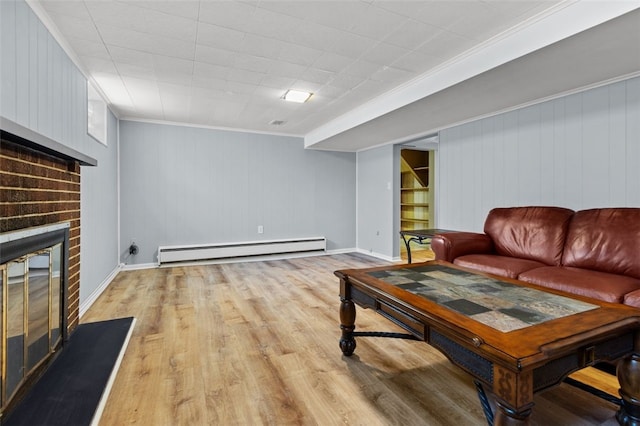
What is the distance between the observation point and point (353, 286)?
1.97m

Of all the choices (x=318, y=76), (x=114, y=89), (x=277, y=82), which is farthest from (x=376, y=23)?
(x=114, y=89)

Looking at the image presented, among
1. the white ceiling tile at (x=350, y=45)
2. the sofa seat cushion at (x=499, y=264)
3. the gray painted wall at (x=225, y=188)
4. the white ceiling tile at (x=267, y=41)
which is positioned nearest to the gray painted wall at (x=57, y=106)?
the white ceiling tile at (x=267, y=41)

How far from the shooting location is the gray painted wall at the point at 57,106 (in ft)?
5.57

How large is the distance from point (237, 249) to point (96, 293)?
7.24 feet

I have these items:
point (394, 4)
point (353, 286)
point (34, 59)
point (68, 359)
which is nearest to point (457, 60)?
point (394, 4)

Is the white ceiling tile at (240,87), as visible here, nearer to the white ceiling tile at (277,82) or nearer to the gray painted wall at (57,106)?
the white ceiling tile at (277,82)

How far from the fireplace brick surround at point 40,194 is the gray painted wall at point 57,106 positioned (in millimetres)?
267

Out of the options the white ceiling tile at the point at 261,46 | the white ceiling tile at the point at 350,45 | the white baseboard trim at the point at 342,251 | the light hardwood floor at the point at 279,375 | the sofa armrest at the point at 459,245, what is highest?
the white ceiling tile at the point at 350,45

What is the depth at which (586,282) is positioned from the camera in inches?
78.0

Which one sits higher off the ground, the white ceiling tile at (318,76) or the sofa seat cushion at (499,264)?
the white ceiling tile at (318,76)

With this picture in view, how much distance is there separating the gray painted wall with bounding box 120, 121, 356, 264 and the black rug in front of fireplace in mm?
2893

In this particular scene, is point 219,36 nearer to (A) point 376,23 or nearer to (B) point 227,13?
(B) point 227,13

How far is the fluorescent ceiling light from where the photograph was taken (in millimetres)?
3622

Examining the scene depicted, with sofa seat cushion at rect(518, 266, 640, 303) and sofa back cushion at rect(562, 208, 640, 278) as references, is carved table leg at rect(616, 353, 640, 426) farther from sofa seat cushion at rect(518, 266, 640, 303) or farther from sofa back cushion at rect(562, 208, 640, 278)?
sofa back cushion at rect(562, 208, 640, 278)
